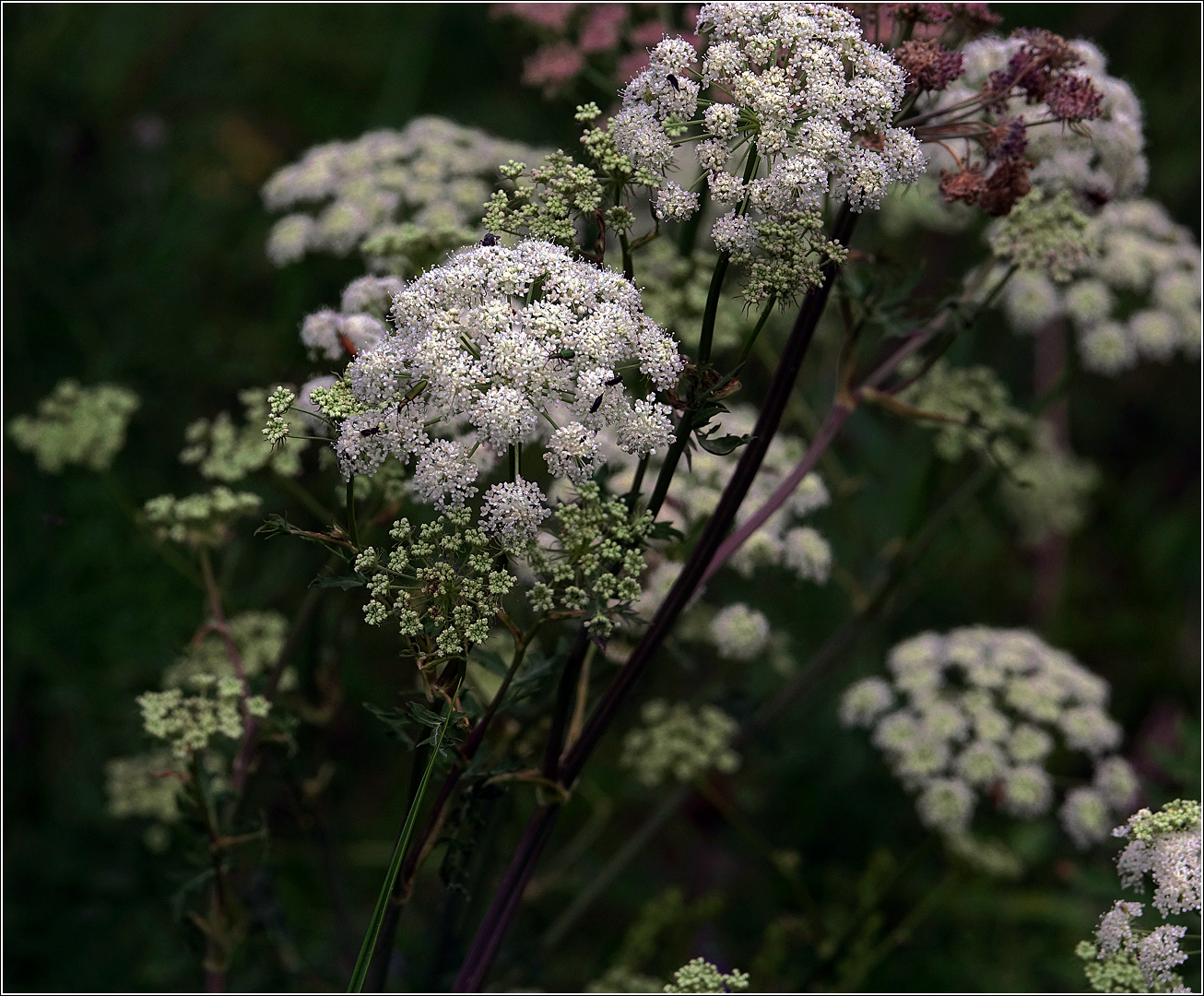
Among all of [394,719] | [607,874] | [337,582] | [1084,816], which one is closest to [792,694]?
[607,874]

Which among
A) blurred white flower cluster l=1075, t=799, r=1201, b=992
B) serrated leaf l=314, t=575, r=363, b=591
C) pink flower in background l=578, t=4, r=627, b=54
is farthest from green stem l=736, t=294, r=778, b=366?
pink flower in background l=578, t=4, r=627, b=54

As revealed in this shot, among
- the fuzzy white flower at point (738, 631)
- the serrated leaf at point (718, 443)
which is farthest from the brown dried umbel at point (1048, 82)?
the fuzzy white flower at point (738, 631)

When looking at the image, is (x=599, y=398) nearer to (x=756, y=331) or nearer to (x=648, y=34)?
(x=756, y=331)

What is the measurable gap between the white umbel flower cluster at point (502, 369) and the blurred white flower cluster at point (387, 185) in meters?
1.66

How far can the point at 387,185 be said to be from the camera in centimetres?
403

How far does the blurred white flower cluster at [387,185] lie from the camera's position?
3891mm

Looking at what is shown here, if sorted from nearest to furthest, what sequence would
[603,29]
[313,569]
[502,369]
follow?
[502,369] → [603,29] → [313,569]

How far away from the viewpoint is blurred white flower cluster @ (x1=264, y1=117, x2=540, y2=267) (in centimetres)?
389

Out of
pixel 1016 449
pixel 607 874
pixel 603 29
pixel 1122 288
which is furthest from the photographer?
pixel 1016 449

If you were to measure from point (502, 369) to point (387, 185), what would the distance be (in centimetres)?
231

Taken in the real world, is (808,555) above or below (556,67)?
below

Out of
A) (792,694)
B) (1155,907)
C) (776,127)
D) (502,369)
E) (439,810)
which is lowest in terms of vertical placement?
(439,810)

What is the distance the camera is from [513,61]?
262 inches

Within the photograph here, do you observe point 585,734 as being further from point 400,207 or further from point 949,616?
point 949,616
